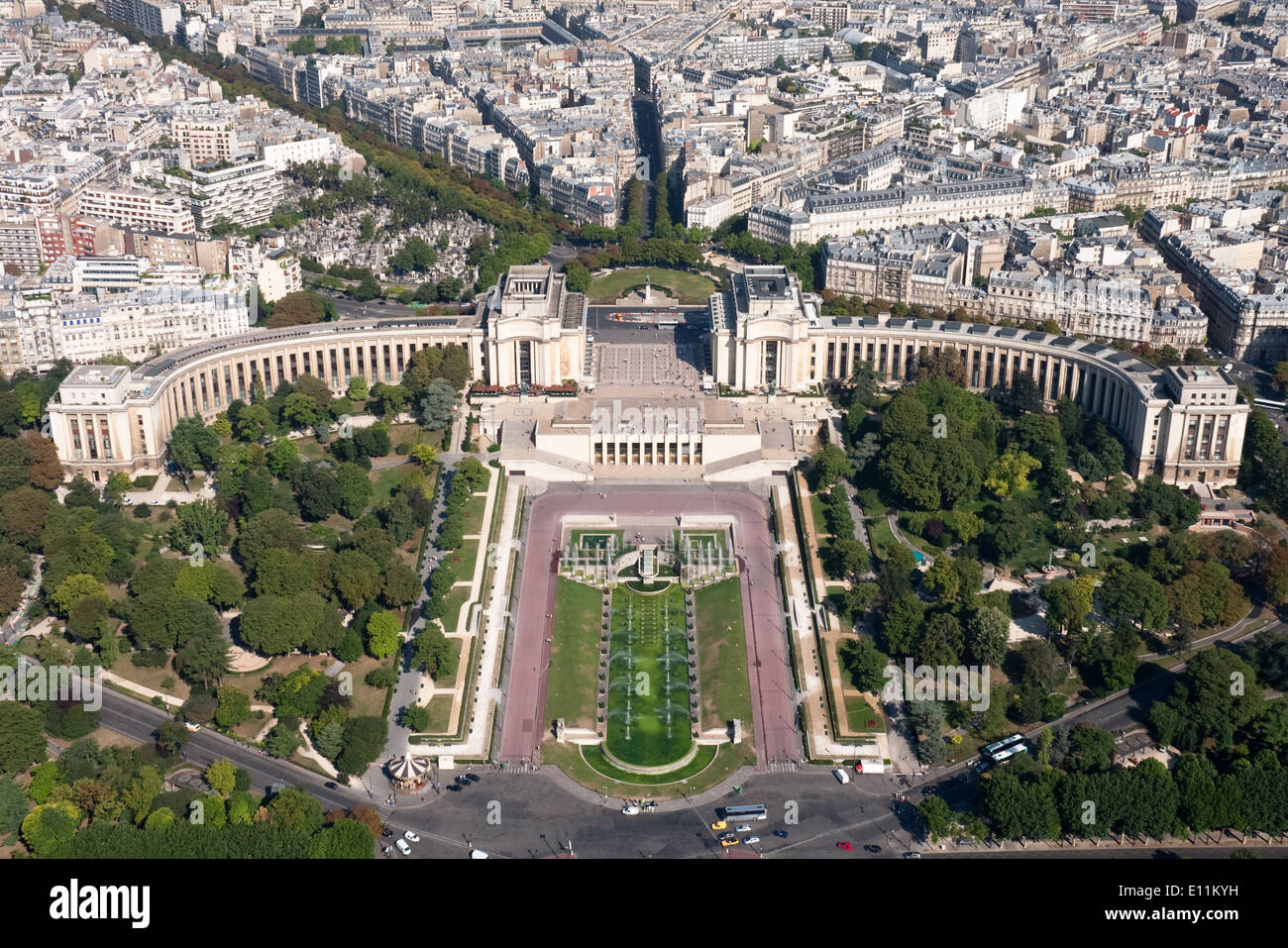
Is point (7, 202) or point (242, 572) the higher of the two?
point (7, 202)

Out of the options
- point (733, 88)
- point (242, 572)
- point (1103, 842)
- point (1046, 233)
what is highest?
point (733, 88)

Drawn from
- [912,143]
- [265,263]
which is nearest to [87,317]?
[265,263]

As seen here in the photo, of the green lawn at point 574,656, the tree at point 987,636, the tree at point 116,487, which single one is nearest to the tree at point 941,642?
the tree at point 987,636

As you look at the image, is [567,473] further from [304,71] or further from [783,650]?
[304,71]

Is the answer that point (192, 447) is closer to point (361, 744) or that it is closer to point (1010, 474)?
point (361, 744)

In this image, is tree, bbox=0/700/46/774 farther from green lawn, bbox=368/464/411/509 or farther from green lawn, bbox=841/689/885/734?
green lawn, bbox=841/689/885/734

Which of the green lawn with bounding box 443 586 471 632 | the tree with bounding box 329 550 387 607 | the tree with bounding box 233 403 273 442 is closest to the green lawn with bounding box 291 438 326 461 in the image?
the tree with bounding box 233 403 273 442

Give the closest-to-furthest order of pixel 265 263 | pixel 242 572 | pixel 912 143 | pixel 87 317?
pixel 242 572, pixel 87 317, pixel 265 263, pixel 912 143
